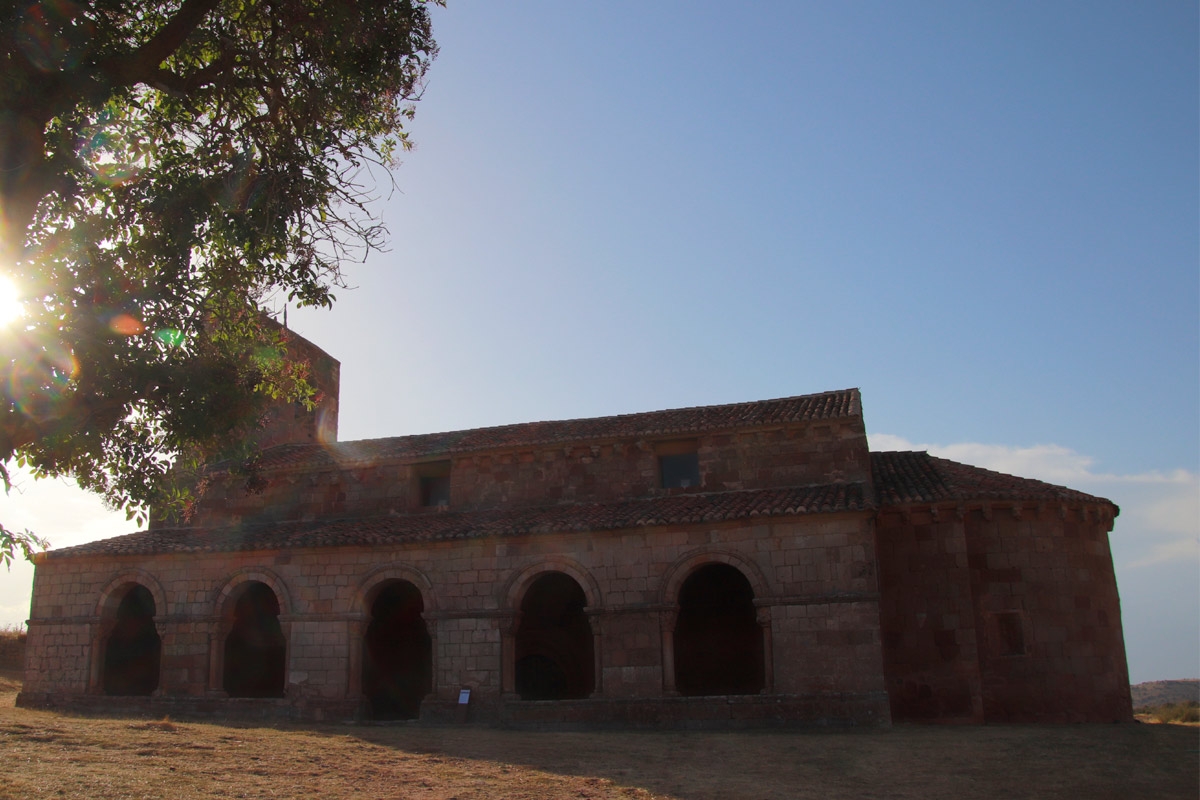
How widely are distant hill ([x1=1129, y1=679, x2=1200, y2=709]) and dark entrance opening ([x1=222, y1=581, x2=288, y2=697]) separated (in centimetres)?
3290

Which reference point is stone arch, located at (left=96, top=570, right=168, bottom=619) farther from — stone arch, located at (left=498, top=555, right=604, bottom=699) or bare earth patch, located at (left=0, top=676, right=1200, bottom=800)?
stone arch, located at (left=498, top=555, right=604, bottom=699)

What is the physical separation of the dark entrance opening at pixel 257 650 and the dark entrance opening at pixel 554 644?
19.1 ft

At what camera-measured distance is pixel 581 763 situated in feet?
43.6

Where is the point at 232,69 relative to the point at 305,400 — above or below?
above

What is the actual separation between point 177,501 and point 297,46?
20.0 feet

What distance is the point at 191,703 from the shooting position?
20.5m

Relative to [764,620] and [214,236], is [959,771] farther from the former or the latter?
[214,236]

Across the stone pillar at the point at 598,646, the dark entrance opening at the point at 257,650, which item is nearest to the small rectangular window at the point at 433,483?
the dark entrance opening at the point at 257,650

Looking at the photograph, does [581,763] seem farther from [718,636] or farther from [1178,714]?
[1178,714]

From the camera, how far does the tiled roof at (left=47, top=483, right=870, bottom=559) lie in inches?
747

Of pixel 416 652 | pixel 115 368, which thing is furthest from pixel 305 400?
pixel 416 652

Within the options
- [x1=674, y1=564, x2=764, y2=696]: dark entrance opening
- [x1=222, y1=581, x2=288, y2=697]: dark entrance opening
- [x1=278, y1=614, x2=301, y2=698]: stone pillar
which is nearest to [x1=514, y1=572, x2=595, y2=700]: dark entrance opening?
[x1=674, y1=564, x2=764, y2=696]: dark entrance opening

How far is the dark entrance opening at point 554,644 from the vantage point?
22266 millimetres

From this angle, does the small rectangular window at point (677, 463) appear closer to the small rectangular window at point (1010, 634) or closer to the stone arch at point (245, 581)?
the small rectangular window at point (1010, 634)
